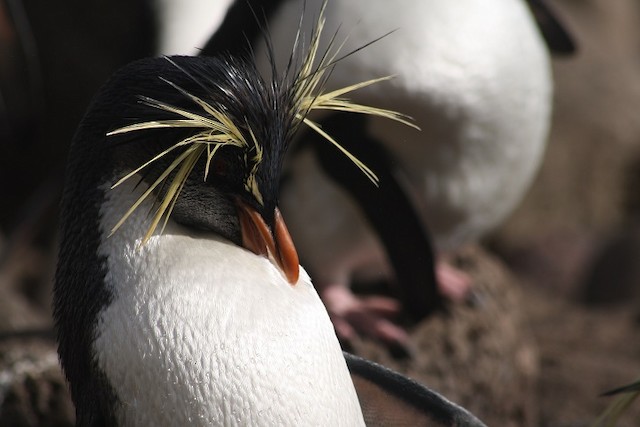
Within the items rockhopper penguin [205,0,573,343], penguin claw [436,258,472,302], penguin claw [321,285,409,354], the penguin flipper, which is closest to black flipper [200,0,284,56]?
rockhopper penguin [205,0,573,343]

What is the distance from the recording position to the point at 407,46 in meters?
2.84

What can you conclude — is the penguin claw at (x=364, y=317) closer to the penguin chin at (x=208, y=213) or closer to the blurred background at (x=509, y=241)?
the blurred background at (x=509, y=241)

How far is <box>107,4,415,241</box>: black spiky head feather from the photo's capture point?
153cm

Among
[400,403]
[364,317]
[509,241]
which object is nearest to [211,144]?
[400,403]

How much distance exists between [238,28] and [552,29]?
1187 mm

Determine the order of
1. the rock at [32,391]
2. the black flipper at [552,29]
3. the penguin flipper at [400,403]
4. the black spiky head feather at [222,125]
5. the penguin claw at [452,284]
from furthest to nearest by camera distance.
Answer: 1. the black flipper at [552,29]
2. the penguin claw at [452,284]
3. the rock at [32,391]
4. the penguin flipper at [400,403]
5. the black spiky head feather at [222,125]

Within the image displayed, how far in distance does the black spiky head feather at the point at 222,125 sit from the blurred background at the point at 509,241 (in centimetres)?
152

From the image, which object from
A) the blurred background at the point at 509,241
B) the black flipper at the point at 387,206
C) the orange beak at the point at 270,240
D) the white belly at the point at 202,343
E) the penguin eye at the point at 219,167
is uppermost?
the penguin eye at the point at 219,167

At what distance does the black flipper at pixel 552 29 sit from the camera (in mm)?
3466

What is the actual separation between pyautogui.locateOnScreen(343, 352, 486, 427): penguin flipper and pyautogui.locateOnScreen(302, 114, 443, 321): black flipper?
3.17ft

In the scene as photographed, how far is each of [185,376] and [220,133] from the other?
0.35 meters

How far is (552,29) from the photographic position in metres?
3.49

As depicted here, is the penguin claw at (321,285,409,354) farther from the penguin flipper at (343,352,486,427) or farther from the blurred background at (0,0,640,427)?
the penguin flipper at (343,352,486,427)

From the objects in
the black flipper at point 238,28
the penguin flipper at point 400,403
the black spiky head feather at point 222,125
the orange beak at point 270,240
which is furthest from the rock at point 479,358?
the black spiky head feather at point 222,125
